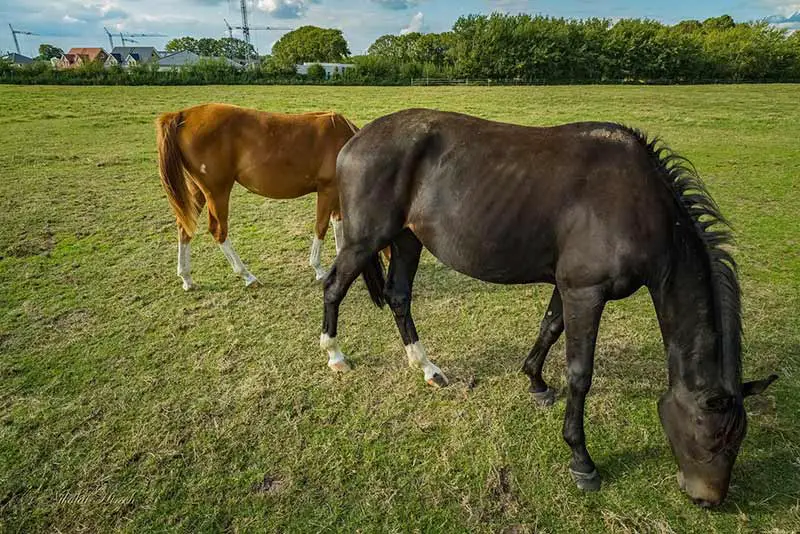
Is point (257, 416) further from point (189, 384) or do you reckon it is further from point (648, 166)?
point (648, 166)

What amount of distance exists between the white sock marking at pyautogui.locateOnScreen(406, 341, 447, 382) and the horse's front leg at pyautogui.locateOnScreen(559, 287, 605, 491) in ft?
3.20

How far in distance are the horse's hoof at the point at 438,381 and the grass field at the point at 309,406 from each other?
0.06m

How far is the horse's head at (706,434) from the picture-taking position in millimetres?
1957

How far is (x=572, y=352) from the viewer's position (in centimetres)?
232

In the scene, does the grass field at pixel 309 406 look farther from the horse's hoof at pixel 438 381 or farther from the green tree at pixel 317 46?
the green tree at pixel 317 46

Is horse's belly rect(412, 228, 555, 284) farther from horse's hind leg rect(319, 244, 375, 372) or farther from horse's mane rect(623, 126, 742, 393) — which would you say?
horse's mane rect(623, 126, 742, 393)

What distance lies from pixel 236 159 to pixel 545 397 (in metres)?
3.42

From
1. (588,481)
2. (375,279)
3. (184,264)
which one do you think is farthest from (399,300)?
(184,264)

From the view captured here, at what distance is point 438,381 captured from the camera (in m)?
3.12

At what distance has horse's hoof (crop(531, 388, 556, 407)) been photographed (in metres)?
2.94

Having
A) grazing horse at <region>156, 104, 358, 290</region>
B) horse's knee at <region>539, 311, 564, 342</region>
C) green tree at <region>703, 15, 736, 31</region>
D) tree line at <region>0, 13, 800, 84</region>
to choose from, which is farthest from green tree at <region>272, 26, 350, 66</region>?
horse's knee at <region>539, 311, 564, 342</region>

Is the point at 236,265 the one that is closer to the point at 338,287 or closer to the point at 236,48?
the point at 338,287

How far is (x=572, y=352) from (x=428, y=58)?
58.5 metres

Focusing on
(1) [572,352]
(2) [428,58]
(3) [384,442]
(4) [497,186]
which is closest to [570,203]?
(4) [497,186]
